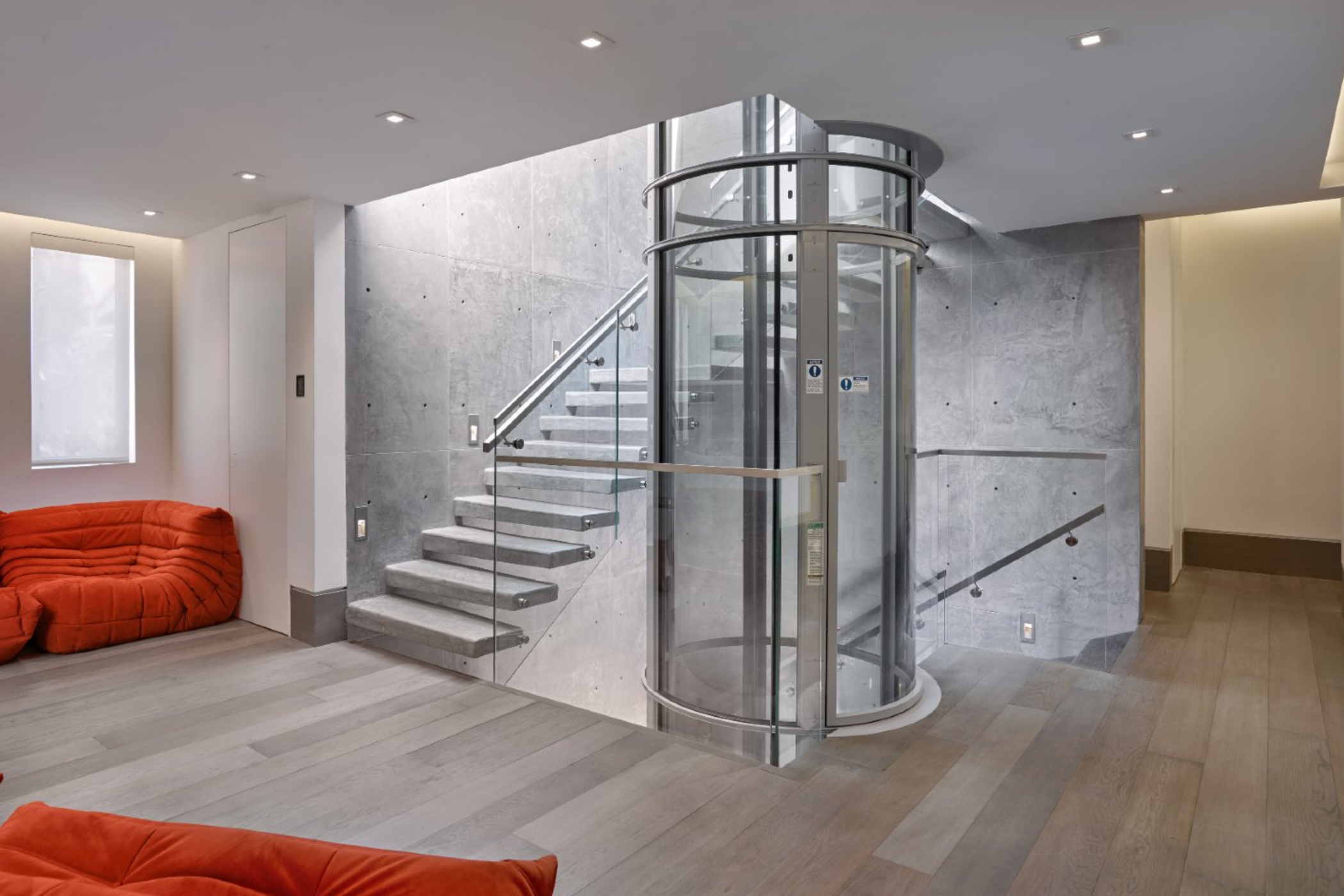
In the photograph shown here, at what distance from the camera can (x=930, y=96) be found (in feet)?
10.3

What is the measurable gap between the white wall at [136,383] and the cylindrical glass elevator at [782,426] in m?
4.14

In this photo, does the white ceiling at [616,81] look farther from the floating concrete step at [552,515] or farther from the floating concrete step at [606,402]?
the floating concrete step at [552,515]

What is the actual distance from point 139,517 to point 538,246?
3.28 m

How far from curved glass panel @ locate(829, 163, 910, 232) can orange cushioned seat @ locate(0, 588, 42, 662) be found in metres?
4.59

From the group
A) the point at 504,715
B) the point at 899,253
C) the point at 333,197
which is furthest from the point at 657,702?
the point at 333,197

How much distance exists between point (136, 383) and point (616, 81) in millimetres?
4578

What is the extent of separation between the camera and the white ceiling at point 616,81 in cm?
247

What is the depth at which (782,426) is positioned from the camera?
3.46 m

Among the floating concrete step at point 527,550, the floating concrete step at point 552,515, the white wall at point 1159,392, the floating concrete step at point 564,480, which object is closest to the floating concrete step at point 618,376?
the floating concrete step at point 564,480

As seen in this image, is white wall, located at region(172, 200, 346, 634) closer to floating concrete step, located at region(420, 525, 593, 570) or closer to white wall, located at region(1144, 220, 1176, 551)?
floating concrete step, located at region(420, 525, 593, 570)

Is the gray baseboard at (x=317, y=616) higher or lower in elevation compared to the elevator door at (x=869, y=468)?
lower

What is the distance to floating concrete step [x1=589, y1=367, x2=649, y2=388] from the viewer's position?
417 centimetres

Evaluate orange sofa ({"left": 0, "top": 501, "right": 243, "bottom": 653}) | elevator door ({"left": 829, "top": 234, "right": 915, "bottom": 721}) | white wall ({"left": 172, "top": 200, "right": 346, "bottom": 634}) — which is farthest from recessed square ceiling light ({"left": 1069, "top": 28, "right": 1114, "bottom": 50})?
orange sofa ({"left": 0, "top": 501, "right": 243, "bottom": 653})

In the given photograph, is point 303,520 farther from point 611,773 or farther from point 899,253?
point 899,253
